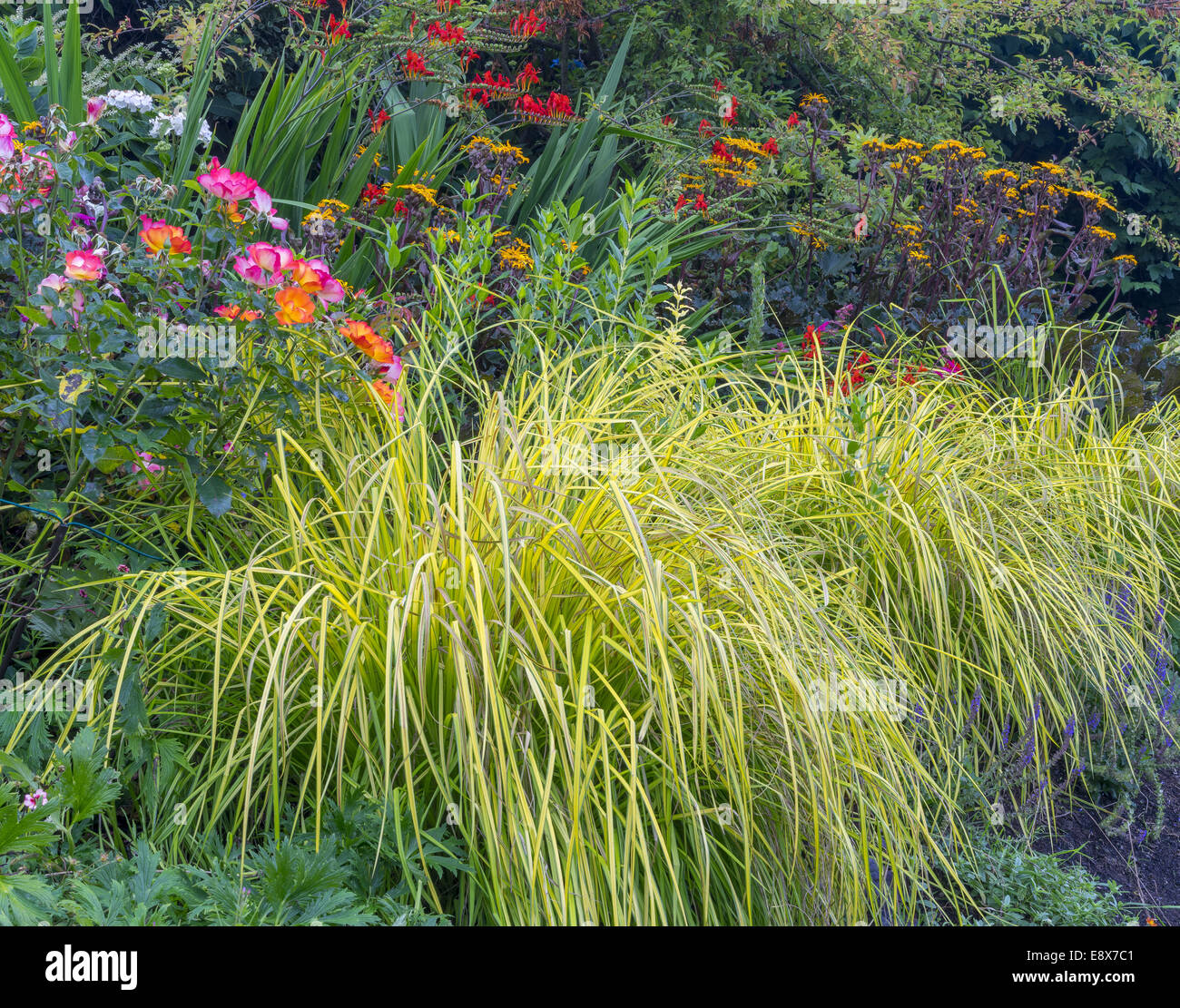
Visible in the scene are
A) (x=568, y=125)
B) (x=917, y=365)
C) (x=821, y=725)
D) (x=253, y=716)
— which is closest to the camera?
(x=821, y=725)

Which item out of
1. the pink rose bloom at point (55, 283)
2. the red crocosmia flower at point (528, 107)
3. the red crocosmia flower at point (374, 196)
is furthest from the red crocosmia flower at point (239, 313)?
the red crocosmia flower at point (528, 107)

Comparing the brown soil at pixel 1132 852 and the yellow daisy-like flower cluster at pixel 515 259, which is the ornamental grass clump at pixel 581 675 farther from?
the yellow daisy-like flower cluster at pixel 515 259

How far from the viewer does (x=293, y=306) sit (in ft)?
6.38

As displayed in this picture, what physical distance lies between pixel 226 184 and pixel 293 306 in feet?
0.98

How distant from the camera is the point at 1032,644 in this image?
2.58 m

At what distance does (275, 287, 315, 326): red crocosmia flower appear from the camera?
6.36ft

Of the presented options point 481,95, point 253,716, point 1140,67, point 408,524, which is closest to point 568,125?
point 481,95

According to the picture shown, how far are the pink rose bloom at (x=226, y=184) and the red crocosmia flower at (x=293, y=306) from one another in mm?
253

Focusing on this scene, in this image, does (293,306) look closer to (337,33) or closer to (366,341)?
(366,341)

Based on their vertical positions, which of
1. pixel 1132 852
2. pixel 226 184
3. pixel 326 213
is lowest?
pixel 1132 852

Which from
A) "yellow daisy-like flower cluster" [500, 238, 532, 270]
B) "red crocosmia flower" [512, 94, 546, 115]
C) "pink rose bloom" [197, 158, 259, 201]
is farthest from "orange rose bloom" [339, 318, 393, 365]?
"red crocosmia flower" [512, 94, 546, 115]

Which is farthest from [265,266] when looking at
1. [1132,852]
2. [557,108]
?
[557,108]

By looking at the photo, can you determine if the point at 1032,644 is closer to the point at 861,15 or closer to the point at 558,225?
the point at 558,225

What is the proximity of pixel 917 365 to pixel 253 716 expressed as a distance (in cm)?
296
